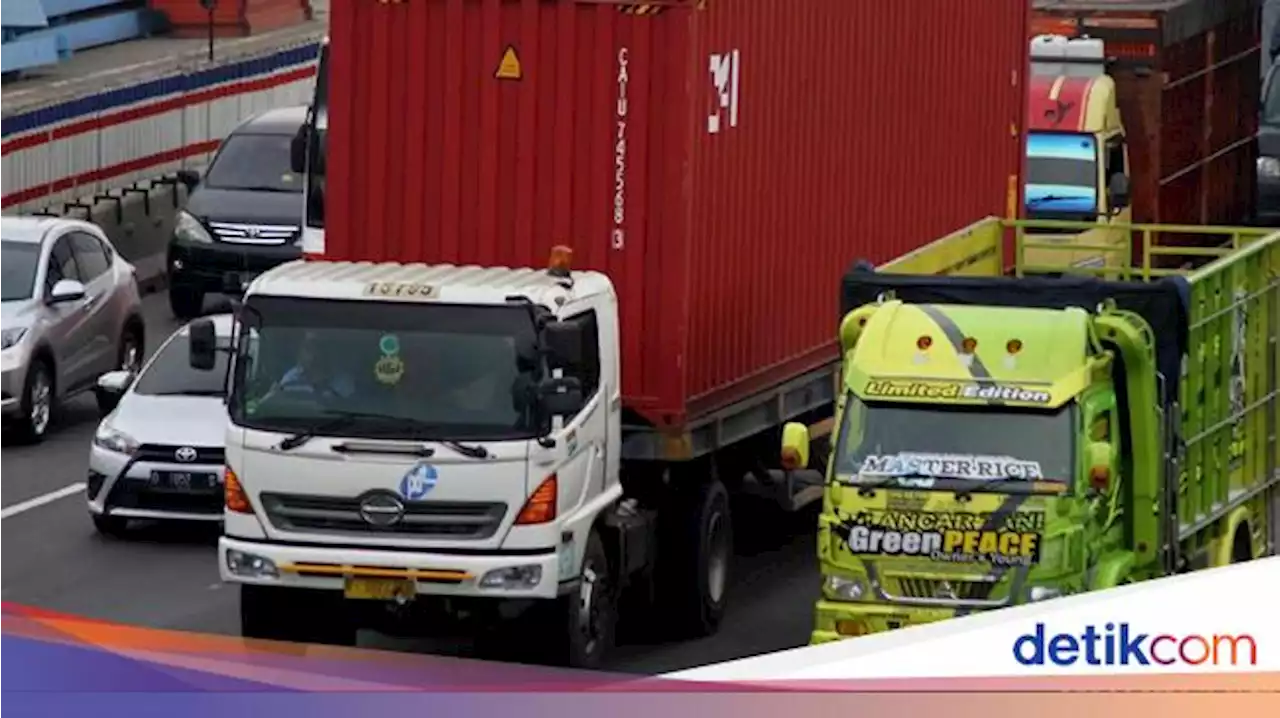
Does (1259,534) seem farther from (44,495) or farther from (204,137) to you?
(204,137)

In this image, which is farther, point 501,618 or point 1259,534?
point 1259,534

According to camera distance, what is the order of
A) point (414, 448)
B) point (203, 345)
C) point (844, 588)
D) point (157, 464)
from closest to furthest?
1. point (844, 588)
2. point (414, 448)
3. point (203, 345)
4. point (157, 464)

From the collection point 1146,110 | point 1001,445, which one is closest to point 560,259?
point 1001,445

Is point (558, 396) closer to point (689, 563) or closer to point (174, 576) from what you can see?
point (689, 563)

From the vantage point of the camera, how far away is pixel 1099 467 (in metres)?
17.7

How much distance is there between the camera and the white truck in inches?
732

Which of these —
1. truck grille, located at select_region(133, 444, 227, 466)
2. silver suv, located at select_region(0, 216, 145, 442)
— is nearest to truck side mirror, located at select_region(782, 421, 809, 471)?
truck grille, located at select_region(133, 444, 227, 466)

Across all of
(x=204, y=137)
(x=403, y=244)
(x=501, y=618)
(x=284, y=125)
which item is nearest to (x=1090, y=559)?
(x=501, y=618)

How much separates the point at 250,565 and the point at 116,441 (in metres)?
4.85

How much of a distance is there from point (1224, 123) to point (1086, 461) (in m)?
19.6

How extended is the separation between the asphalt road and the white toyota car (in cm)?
26

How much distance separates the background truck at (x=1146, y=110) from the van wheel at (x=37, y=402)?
822 centimetres

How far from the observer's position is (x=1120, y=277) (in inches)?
890

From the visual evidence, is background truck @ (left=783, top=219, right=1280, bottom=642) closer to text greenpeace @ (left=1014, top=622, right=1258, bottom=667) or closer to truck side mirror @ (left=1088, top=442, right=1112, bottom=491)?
truck side mirror @ (left=1088, top=442, right=1112, bottom=491)
